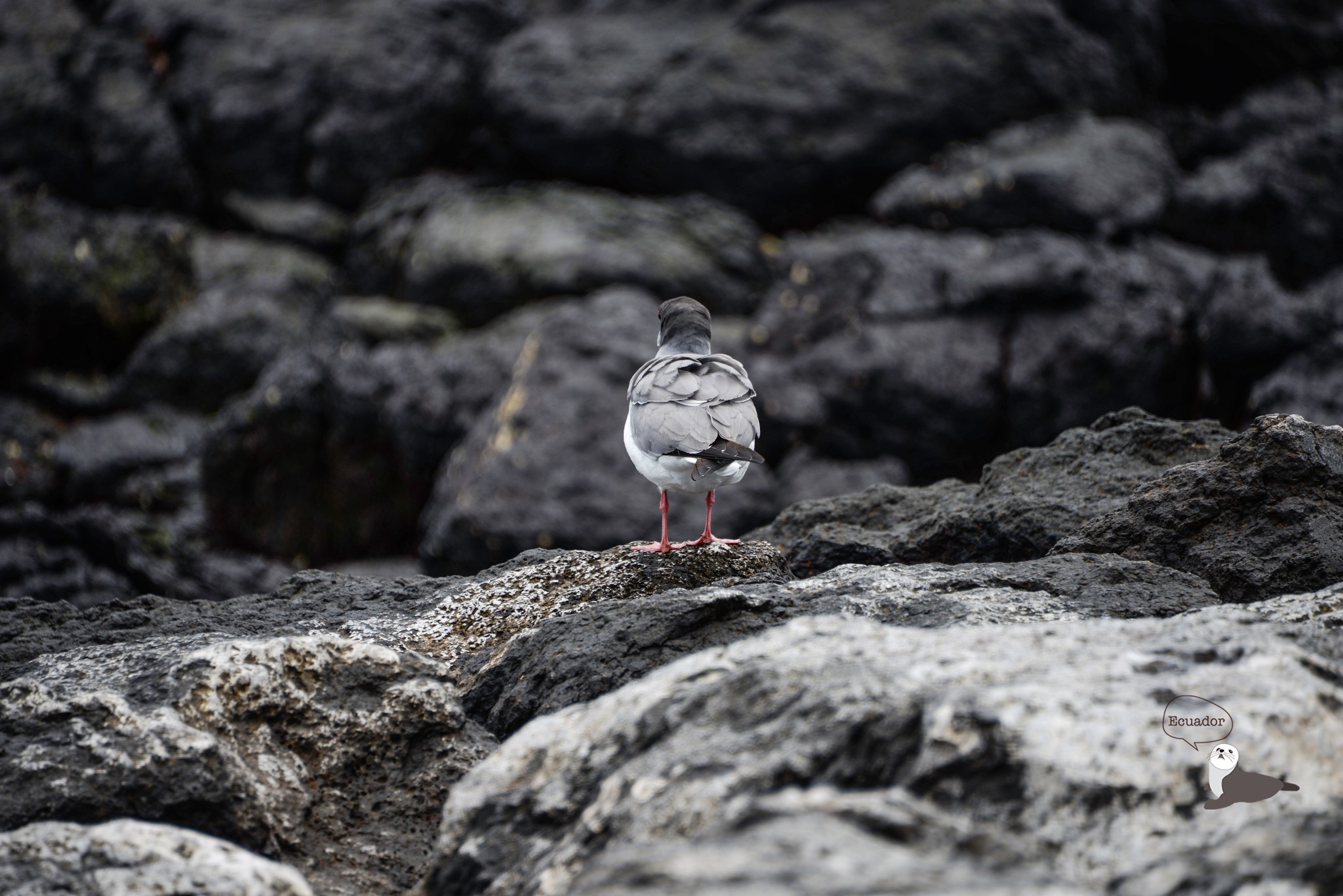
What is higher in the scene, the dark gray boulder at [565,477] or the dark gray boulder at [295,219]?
the dark gray boulder at [295,219]

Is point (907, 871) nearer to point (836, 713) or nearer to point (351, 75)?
point (836, 713)

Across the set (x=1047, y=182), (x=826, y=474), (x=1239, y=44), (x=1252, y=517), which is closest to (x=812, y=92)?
(x=1047, y=182)

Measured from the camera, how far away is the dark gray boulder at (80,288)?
16109 millimetres

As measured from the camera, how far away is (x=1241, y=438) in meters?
4.93

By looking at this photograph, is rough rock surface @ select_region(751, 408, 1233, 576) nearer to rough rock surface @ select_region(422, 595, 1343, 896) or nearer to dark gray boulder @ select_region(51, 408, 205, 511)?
rough rock surface @ select_region(422, 595, 1343, 896)

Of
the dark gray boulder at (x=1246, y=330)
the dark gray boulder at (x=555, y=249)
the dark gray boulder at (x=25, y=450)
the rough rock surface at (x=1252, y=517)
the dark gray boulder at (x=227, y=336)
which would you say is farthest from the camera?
the dark gray boulder at (x=227, y=336)

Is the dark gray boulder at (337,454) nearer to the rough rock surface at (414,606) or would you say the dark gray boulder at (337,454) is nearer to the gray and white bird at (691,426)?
the gray and white bird at (691,426)

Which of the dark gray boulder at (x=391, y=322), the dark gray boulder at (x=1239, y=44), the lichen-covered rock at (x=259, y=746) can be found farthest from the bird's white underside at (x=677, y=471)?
the dark gray boulder at (x=1239, y=44)

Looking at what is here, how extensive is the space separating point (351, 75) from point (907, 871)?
1608 cm

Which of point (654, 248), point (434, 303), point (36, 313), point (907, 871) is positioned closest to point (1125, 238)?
point (654, 248)

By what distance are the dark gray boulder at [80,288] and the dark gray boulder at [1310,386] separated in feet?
48.0

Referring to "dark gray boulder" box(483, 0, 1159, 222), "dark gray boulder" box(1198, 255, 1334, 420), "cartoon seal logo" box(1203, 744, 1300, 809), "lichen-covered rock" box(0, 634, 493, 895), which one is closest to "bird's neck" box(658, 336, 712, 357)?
"lichen-covered rock" box(0, 634, 493, 895)

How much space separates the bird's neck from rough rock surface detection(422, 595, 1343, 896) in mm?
4196

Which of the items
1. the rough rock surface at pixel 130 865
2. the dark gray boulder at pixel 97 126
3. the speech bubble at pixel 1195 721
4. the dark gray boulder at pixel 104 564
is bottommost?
the dark gray boulder at pixel 104 564
